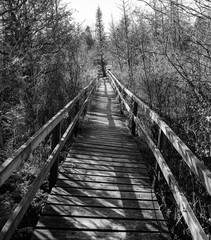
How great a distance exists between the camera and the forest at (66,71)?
463 centimetres

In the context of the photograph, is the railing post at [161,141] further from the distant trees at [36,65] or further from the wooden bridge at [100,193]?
the distant trees at [36,65]

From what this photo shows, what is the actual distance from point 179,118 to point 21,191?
16.5 ft

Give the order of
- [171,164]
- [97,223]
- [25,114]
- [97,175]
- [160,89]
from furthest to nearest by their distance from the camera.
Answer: [160,89] → [25,114] → [171,164] → [97,175] → [97,223]

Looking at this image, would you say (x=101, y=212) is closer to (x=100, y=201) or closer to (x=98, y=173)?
(x=100, y=201)

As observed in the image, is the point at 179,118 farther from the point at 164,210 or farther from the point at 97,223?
the point at 97,223

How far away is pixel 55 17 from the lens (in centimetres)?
810

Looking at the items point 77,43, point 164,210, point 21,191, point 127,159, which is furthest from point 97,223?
point 77,43

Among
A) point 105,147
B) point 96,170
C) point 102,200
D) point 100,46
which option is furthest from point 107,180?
point 100,46

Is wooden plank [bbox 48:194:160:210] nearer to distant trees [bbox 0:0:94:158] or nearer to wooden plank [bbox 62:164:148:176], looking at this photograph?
wooden plank [bbox 62:164:148:176]

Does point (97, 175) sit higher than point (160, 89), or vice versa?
point (160, 89)

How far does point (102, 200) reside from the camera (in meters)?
3.42

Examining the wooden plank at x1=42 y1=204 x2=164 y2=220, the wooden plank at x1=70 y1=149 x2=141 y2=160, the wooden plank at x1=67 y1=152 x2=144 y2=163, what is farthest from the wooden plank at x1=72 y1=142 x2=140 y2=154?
the wooden plank at x1=42 y1=204 x2=164 y2=220

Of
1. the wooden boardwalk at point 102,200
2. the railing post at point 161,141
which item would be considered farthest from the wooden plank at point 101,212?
the railing post at point 161,141

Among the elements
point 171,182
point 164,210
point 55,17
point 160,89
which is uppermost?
point 55,17
